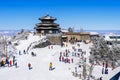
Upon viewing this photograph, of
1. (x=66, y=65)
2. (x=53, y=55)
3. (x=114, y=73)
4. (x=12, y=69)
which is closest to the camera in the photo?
(x=114, y=73)

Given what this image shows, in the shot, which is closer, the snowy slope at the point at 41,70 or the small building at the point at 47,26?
the snowy slope at the point at 41,70

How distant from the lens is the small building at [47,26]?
232 ft

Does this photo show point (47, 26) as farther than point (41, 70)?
Yes

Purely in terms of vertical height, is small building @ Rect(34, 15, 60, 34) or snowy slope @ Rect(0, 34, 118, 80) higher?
small building @ Rect(34, 15, 60, 34)

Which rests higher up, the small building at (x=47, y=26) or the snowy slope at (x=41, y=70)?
the small building at (x=47, y=26)

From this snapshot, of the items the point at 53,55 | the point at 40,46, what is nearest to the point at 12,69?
the point at 53,55

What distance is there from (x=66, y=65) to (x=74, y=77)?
6.97m

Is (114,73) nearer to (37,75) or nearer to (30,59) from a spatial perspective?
(37,75)

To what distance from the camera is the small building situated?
70750 mm

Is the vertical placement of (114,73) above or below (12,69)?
above

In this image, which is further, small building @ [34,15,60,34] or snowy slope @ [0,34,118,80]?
small building @ [34,15,60,34]

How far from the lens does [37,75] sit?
3347 centimetres

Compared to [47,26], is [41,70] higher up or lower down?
lower down

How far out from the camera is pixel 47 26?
234 feet
